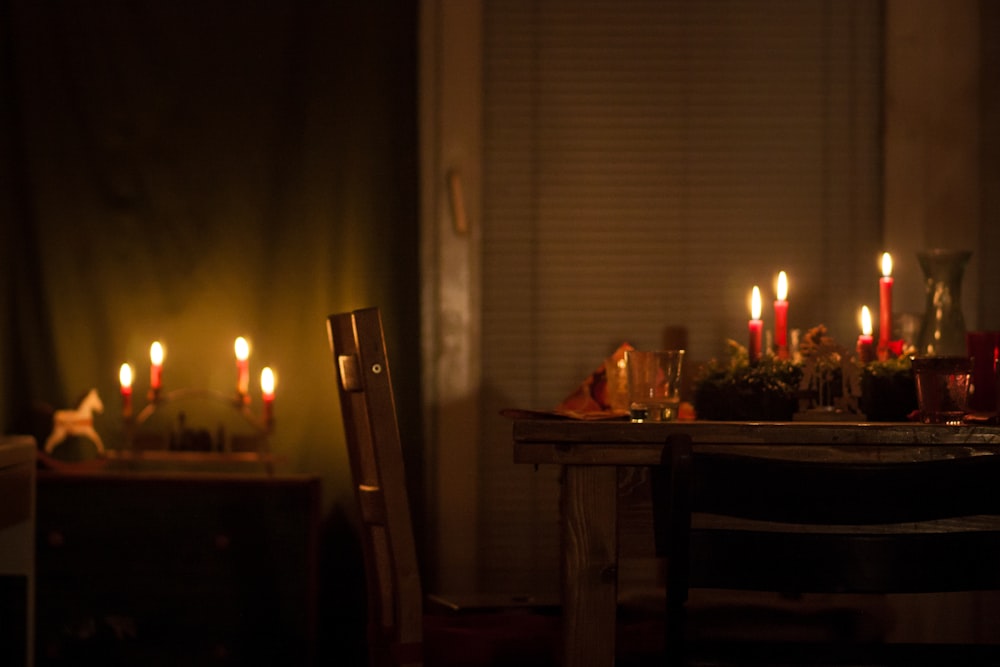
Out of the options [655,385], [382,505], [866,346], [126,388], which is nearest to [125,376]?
[126,388]

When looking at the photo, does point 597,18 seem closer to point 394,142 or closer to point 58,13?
point 394,142

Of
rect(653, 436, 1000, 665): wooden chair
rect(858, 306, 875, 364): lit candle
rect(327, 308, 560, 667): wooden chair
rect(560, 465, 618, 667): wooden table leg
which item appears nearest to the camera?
rect(653, 436, 1000, 665): wooden chair

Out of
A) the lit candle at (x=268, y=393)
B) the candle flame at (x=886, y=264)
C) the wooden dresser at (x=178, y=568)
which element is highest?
the candle flame at (x=886, y=264)

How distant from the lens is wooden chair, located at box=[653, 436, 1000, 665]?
123 centimetres

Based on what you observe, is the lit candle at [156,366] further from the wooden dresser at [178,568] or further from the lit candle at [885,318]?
the lit candle at [885,318]

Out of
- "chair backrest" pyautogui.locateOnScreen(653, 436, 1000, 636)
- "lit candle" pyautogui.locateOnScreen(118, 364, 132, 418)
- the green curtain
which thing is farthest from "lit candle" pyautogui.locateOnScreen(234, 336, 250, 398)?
"chair backrest" pyautogui.locateOnScreen(653, 436, 1000, 636)

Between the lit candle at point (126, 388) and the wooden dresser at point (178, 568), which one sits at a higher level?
the lit candle at point (126, 388)

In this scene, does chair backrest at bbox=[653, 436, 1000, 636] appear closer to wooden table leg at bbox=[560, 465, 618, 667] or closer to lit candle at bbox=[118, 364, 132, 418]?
wooden table leg at bbox=[560, 465, 618, 667]

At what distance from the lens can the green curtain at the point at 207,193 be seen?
9.97 feet

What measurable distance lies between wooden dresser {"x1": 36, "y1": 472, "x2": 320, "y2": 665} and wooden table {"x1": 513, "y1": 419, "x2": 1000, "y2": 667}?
1039mm

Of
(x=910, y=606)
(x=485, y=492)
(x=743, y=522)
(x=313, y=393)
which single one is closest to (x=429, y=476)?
(x=485, y=492)

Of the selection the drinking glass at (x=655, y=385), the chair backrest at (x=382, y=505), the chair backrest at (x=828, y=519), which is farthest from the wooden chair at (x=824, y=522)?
the chair backrest at (x=382, y=505)

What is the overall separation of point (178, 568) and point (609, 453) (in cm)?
133

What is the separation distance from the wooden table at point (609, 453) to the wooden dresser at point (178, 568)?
1.04 m
